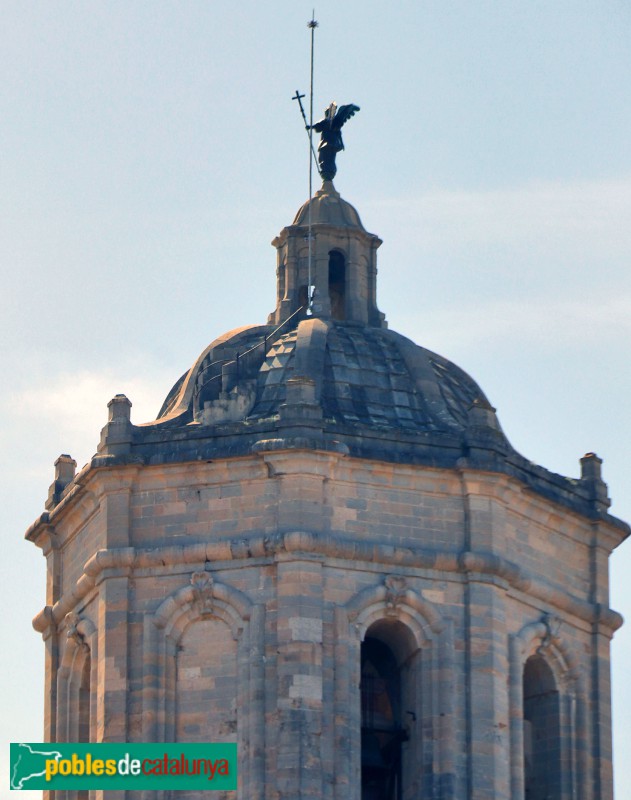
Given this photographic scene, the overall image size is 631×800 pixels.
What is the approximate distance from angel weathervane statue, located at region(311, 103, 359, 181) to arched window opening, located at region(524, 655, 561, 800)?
10.8 metres

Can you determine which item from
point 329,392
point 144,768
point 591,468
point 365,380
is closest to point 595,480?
point 591,468

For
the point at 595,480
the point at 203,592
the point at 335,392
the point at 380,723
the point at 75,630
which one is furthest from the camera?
the point at 595,480

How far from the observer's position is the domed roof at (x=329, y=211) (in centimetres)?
9425

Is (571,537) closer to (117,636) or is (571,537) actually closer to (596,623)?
(596,623)

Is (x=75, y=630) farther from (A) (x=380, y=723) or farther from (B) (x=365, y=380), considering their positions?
(B) (x=365, y=380)

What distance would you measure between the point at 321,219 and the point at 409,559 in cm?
838

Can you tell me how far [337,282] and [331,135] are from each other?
307 cm

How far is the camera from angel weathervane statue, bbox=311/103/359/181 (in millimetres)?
95375

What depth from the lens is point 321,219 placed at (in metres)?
94.2

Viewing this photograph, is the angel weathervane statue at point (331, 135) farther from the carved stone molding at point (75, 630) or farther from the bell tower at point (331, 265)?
the carved stone molding at point (75, 630)

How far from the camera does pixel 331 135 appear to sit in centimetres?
9538

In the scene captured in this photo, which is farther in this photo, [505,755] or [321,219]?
[321,219]

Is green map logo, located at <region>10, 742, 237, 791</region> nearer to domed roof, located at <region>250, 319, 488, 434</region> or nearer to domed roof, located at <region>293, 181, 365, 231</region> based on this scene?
domed roof, located at <region>250, 319, 488, 434</region>

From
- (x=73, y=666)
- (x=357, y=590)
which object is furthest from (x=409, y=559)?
(x=73, y=666)
